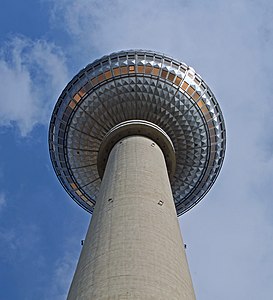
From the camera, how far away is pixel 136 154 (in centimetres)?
2066

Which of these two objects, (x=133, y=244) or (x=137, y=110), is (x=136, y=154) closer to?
(x=137, y=110)

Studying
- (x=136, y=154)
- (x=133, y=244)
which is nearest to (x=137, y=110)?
(x=136, y=154)

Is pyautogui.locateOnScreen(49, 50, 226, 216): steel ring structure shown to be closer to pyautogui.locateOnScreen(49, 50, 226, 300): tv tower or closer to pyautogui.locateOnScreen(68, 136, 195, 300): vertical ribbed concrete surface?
pyautogui.locateOnScreen(49, 50, 226, 300): tv tower

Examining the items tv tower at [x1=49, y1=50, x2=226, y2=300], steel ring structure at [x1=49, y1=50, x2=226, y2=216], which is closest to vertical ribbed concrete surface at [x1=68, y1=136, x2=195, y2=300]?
tv tower at [x1=49, y1=50, x2=226, y2=300]

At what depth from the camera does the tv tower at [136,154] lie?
47.8 ft

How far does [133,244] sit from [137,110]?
12.7m

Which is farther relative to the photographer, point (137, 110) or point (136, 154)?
point (137, 110)

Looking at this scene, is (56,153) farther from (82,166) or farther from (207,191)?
(207,191)

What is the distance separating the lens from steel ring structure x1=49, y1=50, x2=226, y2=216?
26250 millimetres

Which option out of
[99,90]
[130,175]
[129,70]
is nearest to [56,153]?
[99,90]

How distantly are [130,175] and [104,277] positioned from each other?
6.16 meters

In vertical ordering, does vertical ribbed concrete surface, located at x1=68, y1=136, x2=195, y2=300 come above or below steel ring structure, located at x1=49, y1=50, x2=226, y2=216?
below

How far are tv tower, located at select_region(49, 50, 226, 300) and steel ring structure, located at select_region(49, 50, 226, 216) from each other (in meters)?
0.06

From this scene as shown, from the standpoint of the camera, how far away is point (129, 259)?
44.8ft
